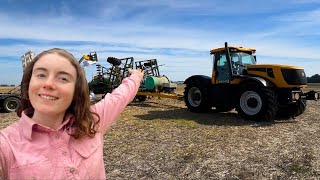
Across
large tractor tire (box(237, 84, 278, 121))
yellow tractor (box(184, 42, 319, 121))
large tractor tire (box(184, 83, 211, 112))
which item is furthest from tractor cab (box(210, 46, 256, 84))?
large tractor tire (box(237, 84, 278, 121))

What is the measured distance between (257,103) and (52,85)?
1031cm

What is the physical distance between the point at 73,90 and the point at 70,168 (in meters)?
0.39

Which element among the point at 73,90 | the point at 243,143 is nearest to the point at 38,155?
the point at 73,90

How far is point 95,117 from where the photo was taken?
2.14m

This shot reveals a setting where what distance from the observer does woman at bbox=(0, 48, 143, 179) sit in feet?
5.86

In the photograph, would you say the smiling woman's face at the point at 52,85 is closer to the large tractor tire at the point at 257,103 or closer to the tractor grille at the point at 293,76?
the large tractor tire at the point at 257,103

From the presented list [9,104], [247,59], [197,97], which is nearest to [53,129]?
[247,59]

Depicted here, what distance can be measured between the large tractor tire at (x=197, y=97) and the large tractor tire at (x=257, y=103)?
1863mm

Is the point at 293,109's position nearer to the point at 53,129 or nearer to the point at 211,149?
the point at 211,149

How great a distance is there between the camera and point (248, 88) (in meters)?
11.8

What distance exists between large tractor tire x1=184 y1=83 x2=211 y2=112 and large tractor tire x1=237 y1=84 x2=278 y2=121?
6.11ft

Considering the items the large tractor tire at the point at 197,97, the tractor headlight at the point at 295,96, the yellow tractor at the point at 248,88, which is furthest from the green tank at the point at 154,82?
the tractor headlight at the point at 295,96

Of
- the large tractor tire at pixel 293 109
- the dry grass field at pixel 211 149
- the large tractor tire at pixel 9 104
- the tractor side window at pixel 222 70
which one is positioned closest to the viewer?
the dry grass field at pixel 211 149

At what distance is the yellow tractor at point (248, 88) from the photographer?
11458 mm
